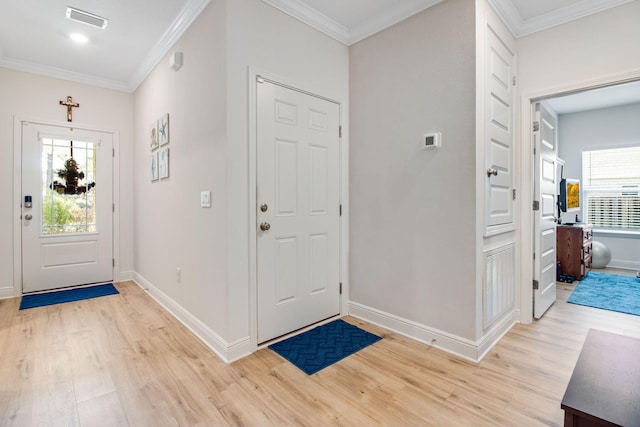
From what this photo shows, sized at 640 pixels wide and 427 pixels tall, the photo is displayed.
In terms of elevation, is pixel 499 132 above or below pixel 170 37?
below

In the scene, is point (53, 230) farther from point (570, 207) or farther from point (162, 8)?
point (570, 207)

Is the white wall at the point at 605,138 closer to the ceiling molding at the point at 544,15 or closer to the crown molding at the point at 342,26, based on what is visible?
the ceiling molding at the point at 544,15

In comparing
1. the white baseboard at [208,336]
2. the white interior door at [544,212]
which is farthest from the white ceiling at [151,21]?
the white baseboard at [208,336]

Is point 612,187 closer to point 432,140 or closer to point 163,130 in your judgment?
point 432,140

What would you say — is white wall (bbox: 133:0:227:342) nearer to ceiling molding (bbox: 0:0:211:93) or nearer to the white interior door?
ceiling molding (bbox: 0:0:211:93)

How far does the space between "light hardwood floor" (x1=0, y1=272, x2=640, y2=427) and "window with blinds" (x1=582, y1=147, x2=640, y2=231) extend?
3.51 meters

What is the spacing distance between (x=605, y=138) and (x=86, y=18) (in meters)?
7.18

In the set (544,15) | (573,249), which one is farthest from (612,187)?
(544,15)

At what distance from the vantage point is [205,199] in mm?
2412

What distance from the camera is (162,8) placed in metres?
2.60

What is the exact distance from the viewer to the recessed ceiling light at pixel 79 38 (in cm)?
303

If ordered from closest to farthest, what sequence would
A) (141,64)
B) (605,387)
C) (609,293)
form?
(605,387) → (141,64) → (609,293)

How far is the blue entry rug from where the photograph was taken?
131 inches

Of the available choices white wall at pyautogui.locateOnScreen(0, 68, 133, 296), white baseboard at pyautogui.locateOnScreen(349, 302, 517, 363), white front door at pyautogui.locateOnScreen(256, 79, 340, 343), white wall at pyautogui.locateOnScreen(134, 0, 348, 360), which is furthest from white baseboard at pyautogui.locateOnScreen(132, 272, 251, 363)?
white wall at pyautogui.locateOnScreen(0, 68, 133, 296)
